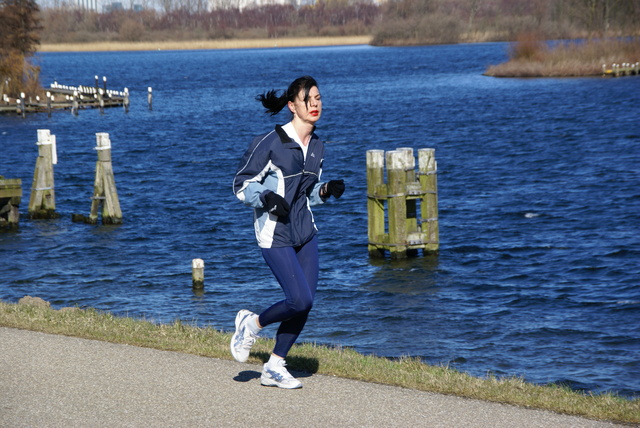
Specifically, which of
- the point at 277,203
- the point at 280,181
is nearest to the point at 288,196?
the point at 280,181

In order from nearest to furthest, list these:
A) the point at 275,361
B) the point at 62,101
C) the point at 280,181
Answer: the point at 280,181, the point at 275,361, the point at 62,101

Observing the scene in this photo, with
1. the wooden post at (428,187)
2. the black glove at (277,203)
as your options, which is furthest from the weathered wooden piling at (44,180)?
the black glove at (277,203)

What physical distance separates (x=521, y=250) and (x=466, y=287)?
3.64m

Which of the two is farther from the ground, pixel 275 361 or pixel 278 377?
pixel 275 361

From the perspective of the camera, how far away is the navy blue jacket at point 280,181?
21.1 ft

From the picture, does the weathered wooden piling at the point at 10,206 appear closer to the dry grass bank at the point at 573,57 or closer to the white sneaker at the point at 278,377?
the white sneaker at the point at 278,377

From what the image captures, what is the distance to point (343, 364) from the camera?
25.0ft

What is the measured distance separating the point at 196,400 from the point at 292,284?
1.10 meters

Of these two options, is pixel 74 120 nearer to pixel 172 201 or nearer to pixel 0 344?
pixel 172 201

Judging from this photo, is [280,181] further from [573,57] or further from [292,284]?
[573,57]

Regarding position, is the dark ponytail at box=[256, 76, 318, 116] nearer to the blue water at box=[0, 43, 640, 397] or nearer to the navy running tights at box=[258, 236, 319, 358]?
the navy running tights at box=[258, 236, 319, 358]

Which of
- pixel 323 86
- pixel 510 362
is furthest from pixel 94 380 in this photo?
pixel 323 86

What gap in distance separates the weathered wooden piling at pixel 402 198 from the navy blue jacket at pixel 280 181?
978cm

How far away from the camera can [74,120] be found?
57.6 m
